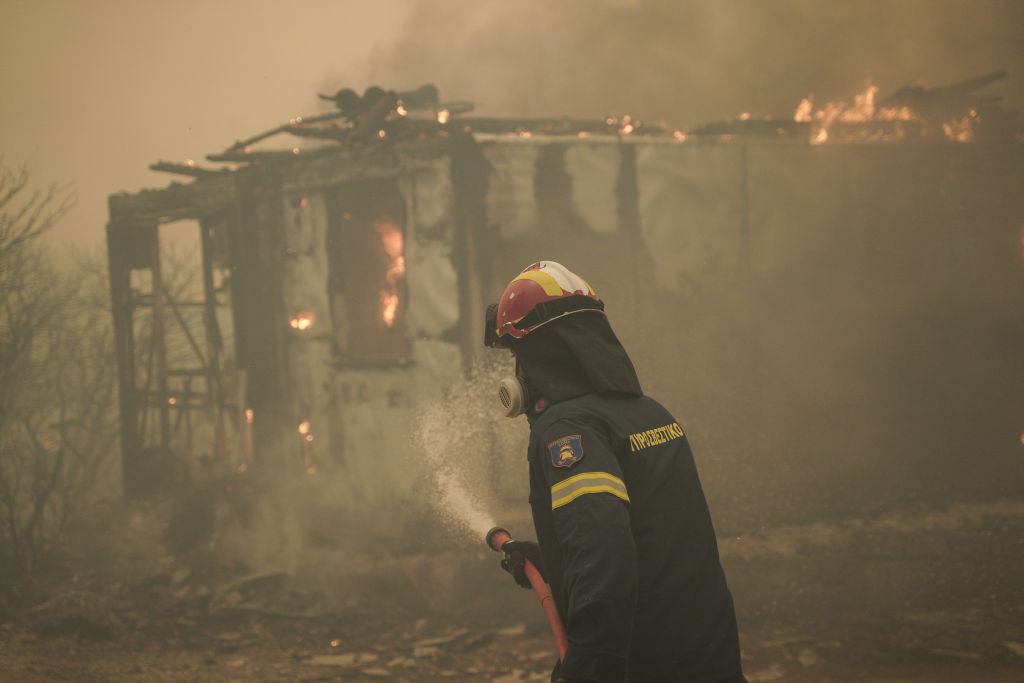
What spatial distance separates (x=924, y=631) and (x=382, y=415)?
649 cm

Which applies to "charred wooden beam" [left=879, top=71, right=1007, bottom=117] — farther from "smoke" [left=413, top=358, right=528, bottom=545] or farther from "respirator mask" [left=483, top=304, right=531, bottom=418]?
"respirator mask" [left=483, top=304, right=531, bottom=418]

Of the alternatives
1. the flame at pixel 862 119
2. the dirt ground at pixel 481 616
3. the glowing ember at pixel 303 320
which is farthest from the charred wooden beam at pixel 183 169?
the flame at pixel 862 119

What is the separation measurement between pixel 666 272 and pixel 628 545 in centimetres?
842

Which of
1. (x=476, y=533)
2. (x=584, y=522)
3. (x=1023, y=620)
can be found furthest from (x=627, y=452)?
(x=476, y=533)

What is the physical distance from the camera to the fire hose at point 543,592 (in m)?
2.22

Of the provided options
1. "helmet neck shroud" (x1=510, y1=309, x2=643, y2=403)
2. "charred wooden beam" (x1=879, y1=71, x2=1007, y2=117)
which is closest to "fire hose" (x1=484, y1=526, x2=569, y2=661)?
"helmet neck shroud" (x1=510, y1=309, x2=643, y2=403)

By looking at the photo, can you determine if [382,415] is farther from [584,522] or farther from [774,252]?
[584,522]

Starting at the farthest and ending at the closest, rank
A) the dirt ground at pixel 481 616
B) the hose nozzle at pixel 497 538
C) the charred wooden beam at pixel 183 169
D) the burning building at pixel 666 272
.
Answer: the charred wooden beam at pixel 183 169, the burning building at pixel 666 272, the dirt ground at pixel 481 616, the hose nozzle at pixel 497 538

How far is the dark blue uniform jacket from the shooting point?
183 cm

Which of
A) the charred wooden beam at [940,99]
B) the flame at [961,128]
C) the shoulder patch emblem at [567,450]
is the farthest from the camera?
the flame at [961,128]

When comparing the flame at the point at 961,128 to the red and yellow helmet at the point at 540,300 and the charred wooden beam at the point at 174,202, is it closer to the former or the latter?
the charred wooden beam at the point at 174,202

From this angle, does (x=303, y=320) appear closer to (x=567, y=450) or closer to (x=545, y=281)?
(x=545, y=281)

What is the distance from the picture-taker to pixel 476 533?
27.8ft

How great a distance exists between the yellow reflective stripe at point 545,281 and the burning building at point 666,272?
6.80 m
